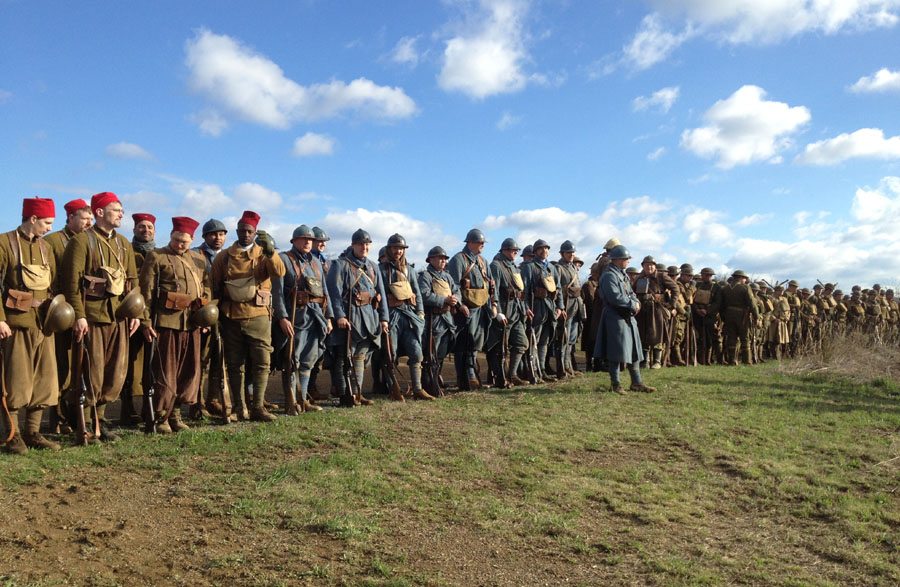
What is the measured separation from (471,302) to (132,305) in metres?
5.29

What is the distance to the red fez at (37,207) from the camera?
20.5 ft

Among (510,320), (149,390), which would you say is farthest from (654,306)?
(149,390)

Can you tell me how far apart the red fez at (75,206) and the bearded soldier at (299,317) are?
2.15 meters

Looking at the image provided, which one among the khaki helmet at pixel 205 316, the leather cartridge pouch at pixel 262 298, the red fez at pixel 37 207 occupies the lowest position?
the khaki helmet at pixel 205 316

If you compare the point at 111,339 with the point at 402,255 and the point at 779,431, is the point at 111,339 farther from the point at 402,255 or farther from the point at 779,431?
the point at 779,431

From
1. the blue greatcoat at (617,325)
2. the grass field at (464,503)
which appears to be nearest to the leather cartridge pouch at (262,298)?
the grass field at (464,503)

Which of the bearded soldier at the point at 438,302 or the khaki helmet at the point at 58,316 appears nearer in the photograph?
the khaki helmet at the point at 58,316

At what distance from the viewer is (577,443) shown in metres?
7.21

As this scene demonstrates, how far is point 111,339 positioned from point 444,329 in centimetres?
479

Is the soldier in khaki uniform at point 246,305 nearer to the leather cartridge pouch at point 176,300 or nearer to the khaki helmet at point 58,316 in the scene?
the leather cartridge pouch at point 176,300

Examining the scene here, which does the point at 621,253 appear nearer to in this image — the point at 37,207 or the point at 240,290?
the point at 240,290

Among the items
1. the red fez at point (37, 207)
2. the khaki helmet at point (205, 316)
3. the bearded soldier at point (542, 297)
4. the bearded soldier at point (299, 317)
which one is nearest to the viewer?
the red fez at point (37, 207)

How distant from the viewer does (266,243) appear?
23.6ft

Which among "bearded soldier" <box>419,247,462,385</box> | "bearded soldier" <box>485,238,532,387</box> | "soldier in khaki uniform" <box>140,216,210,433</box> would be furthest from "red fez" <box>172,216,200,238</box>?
"bearded soldier" <box>485,238,532,387</box>
